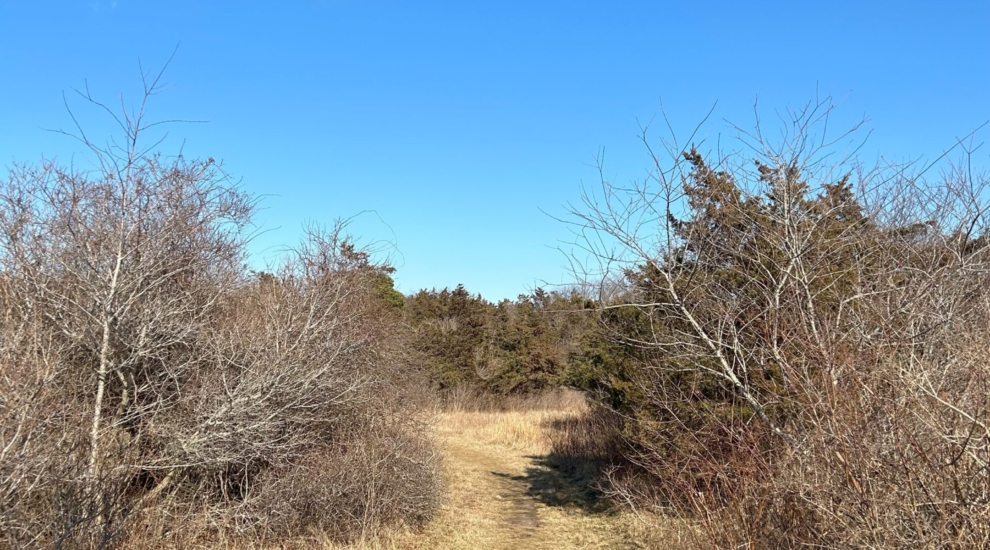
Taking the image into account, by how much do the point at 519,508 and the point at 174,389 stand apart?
5.77 m

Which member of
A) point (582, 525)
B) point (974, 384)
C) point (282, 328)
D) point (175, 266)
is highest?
point (175, 266)

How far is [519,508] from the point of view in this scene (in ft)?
31.9

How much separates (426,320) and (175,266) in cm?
1784

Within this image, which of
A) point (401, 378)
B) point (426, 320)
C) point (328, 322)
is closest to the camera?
point (328, 322)

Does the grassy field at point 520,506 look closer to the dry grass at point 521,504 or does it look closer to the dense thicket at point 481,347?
the dry grass at point 521,504

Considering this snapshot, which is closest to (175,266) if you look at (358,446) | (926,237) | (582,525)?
(358,446)

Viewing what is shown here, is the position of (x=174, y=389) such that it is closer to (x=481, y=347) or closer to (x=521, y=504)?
(x=521, y=504)

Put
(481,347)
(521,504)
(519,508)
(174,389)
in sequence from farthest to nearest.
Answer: (481,347)
(521,504)
(519,508)
(174,389)

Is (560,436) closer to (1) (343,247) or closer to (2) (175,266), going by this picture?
(1) (343,247)

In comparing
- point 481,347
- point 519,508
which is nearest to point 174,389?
point 519,508

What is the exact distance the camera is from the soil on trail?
771 cm

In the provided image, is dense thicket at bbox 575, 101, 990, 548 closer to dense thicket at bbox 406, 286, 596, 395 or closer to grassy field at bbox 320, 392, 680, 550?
grassy field at bbox 320, 392, 680, 550

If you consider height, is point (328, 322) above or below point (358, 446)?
above

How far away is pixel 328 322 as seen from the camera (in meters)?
7.41
